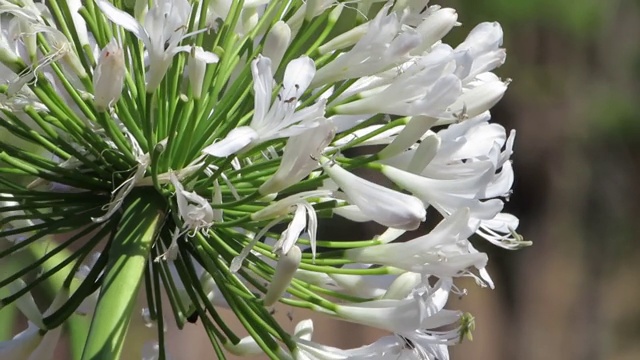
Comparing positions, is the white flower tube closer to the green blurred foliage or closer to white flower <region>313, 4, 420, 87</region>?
white flower <region>313, 4, 420, 87</region>

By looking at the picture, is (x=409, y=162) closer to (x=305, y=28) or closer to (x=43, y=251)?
(x=305, y=28)

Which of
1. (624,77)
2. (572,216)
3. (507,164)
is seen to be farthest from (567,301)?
(507,164)

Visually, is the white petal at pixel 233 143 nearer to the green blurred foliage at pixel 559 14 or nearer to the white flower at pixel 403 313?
the white flower at pixel 403 313

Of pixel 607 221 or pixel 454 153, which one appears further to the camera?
pixel 607 221

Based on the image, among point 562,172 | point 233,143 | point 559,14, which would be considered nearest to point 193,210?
point 233,143

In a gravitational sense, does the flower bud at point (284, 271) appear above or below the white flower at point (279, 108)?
below

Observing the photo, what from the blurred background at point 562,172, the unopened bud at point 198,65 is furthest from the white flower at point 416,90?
the blurred background at point 562,172
